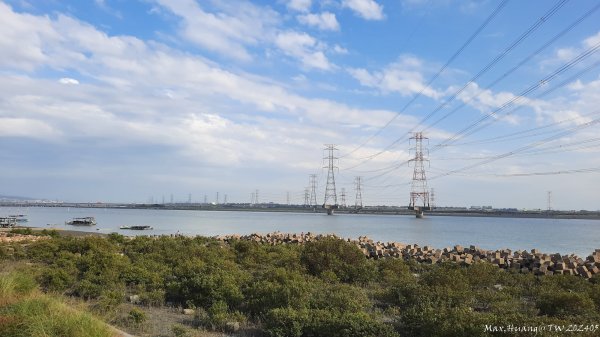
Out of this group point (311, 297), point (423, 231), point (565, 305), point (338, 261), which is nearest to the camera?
point (565, 305)

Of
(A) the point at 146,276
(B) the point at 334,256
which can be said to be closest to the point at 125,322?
(A) the point at 146,276

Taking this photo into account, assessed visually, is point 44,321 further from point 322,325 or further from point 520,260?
point 520,260

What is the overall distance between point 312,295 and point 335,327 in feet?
9.34

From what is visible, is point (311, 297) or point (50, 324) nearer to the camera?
point (50, 324)

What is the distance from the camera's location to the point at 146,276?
1402 centimetres

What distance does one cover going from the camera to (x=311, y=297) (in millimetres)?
10414

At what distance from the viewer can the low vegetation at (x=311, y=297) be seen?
7875 millimetres

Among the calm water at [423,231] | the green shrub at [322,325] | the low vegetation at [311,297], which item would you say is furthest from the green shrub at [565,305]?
the calm water at [423,231]

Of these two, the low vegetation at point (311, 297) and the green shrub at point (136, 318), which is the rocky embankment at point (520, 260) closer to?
the low vegetation at point (311, 297)

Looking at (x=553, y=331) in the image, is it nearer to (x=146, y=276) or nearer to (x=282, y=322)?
(x=282, y=322)

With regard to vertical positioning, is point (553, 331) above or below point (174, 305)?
above

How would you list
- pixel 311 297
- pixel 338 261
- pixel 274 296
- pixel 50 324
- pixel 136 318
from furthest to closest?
pixel 338 261
pixel 311 297
pixel 274 296
pixel 136 318
pixel 50 324

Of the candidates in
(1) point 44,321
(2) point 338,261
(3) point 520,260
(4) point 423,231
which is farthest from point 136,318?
(4) point 423,231

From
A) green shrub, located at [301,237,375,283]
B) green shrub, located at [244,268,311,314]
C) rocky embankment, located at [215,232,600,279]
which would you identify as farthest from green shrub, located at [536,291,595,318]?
rocky embankment, located at [215,232,600,279]
